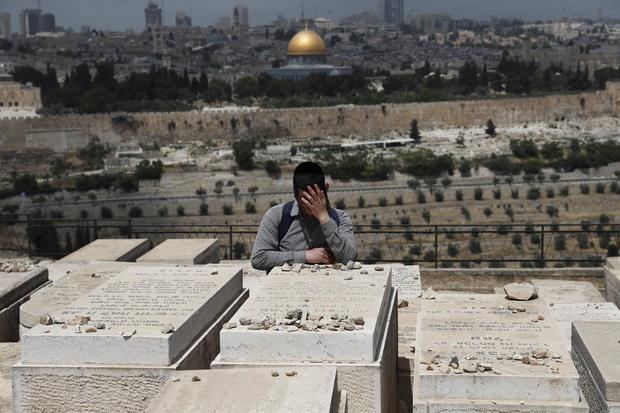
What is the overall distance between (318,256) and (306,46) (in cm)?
5917

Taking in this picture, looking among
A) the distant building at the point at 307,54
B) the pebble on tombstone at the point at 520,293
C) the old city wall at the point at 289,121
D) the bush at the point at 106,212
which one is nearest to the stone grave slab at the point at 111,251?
the pebble on tombstone at the point at 520,293

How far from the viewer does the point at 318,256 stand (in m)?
3.93

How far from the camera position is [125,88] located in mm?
47219

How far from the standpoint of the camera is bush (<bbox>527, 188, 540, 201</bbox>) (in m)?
25.2

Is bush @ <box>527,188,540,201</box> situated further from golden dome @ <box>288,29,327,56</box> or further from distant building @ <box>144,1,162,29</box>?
distant building @ <box>144,1,162,29</box>

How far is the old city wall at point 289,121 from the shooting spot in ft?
123

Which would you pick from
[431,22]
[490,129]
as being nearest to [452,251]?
[490,129]

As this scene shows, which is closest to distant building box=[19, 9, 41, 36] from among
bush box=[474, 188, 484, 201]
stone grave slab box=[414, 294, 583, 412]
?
bush box=[474, 188, 484, 201]

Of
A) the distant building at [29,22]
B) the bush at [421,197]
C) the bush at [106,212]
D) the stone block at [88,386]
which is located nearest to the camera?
the stone block at [88,386]

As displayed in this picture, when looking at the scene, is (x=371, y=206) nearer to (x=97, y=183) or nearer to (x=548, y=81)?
(x=97, y=183)

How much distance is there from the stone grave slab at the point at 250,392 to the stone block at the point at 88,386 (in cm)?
16

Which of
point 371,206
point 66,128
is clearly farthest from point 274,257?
point 66,128

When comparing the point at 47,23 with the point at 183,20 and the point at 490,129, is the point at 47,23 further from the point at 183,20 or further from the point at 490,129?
the point at 490,129

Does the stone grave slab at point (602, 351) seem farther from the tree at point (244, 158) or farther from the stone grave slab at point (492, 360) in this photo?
the tree at point (244, 158)
